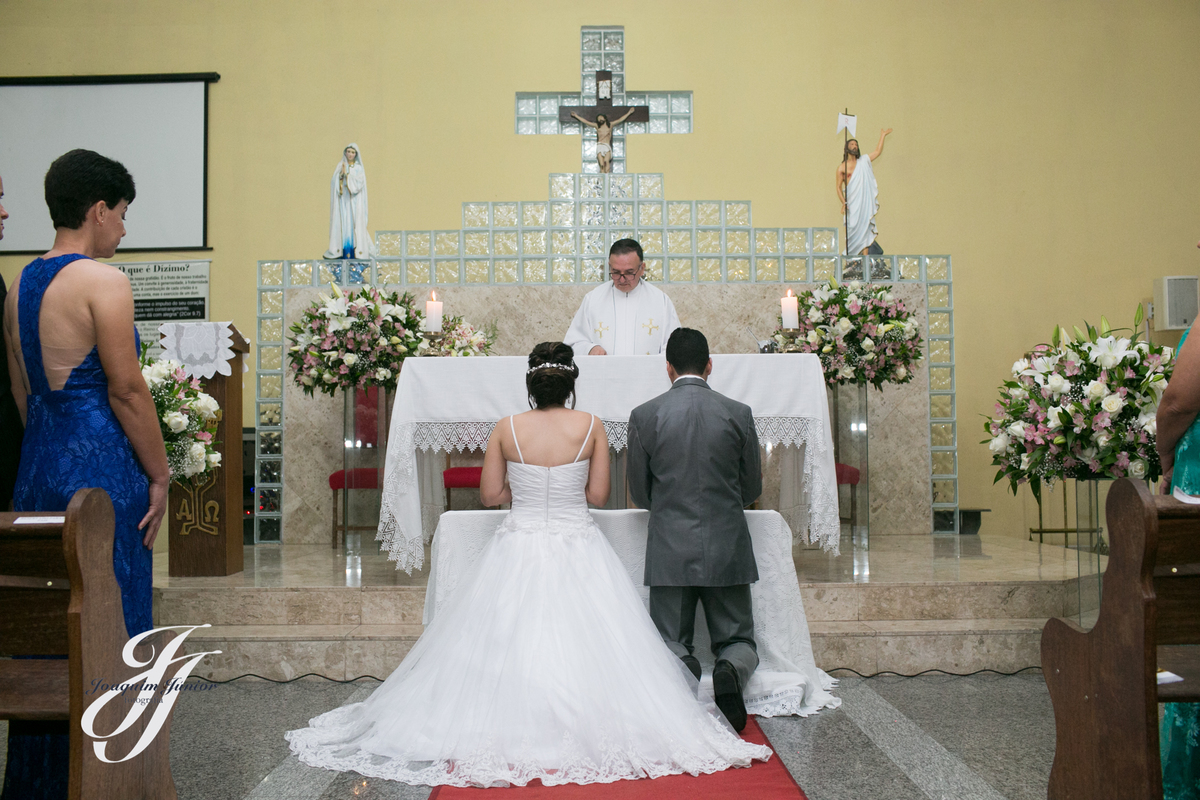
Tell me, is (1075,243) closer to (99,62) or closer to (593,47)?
(593,47)

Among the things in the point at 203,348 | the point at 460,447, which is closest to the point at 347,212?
the point at 203,348

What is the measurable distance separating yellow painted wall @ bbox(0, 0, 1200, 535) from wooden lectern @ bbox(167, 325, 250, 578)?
15.3 feet

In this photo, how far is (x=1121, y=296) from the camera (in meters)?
9.42

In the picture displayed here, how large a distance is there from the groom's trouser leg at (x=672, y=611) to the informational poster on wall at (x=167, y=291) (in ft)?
25.0

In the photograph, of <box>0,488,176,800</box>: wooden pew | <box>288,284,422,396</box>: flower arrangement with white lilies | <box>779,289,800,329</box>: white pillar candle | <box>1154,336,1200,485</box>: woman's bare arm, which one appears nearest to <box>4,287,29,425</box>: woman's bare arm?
<box>0,488,176,800</box>: wooden pew

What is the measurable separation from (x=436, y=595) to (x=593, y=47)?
23.7ft

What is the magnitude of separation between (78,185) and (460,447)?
2476 mm

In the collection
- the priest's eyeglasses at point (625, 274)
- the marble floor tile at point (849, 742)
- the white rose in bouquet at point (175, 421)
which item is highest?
the priest's eyeglasses at point (625, 274)

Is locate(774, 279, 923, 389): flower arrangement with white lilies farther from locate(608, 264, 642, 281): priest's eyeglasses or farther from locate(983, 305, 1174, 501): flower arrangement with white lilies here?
locate(983, 305, 1174, 501): flower arrangement with white lilies

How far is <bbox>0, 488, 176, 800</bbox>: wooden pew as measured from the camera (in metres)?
1.80

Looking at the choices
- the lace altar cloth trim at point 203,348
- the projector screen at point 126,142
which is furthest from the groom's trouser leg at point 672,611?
the projector screen at point 126,142

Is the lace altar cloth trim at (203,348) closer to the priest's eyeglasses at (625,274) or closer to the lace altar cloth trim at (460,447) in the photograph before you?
the lace altar cloth trim at (460,447)

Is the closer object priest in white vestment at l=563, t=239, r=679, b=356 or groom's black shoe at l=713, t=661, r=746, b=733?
groom's black shoe at l=713, t=661, r=746, b=733

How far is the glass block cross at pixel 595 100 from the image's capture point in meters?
9.17
